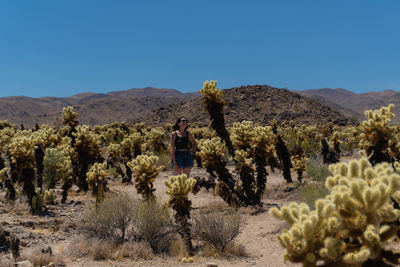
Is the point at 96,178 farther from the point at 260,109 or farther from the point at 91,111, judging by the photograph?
the point at 91,111

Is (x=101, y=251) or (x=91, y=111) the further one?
(x=91, y=111)

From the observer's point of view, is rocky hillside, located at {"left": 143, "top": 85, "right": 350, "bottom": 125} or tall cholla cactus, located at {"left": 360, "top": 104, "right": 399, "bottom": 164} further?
rocky hillside, located at {"left": 143, "top": 85, "right": 350, "bottom": 125}

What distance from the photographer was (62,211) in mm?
10234

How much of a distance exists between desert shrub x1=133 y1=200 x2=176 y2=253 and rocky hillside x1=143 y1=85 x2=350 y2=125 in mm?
39944

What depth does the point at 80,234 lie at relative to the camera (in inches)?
294

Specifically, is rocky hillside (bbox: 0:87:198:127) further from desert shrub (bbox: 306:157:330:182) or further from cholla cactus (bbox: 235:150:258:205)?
cholla cactus (bbox: 235:150:258:205)

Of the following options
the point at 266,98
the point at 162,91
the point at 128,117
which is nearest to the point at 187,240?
the point at 266,98

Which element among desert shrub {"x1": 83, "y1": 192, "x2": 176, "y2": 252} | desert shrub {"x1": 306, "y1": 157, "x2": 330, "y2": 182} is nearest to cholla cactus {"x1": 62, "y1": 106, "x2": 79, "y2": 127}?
desert shrub {"x1": 83, "y1": 192, "x2": 176, "y2": 252}

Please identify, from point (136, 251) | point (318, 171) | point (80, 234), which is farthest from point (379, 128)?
point (80, 234)

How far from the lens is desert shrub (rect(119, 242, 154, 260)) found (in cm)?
609

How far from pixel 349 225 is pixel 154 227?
4.58 m

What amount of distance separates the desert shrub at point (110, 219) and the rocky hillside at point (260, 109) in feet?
131

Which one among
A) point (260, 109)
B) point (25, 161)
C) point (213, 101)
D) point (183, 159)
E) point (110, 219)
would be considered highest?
point (260, 109)

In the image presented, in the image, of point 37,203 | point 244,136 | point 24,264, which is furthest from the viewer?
point 244,136
